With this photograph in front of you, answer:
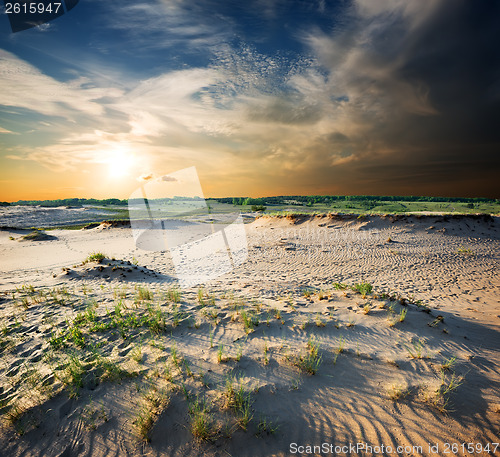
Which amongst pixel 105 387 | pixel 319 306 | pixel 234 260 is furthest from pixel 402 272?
pixel 105 387

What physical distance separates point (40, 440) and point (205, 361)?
2.24 metres

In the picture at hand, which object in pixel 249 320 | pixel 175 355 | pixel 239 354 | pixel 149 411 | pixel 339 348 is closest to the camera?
pixel 149 411

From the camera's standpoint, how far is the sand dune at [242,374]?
2.83 m


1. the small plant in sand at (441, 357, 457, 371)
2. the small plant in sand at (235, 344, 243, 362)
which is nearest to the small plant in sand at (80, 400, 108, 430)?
the small plant in sand at (235, 344, 243, 362)

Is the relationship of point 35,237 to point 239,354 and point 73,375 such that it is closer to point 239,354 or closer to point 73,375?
point 73,375

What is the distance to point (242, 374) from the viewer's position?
370cm

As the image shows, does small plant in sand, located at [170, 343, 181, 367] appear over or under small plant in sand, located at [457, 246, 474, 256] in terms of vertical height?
over

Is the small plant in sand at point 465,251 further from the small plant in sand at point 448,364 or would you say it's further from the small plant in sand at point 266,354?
the small plant in sand at point 266,354

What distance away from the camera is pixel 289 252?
17.6 metres

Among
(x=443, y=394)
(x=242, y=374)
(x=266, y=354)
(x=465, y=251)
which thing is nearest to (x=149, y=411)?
(x=242, y=374)

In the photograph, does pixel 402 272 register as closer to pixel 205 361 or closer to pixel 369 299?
pixel 369 299

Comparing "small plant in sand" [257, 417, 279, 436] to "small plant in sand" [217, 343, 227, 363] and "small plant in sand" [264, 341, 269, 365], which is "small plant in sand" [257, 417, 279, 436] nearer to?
"small plant in sand" [264, 341, 269, 365]

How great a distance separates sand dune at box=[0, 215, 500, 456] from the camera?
283 cm

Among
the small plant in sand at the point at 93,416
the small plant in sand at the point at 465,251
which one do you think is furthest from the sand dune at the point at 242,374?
the small plant in sand at the point at 465,251
